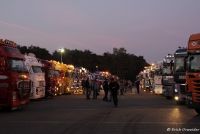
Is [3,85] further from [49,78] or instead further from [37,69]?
[49,78]

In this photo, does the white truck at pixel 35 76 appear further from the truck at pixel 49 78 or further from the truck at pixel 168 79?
the truck at pixel 168 79

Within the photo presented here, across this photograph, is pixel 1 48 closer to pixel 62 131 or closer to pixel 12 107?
pixel 12 107

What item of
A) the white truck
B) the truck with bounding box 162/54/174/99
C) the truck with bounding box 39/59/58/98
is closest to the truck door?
the white truck

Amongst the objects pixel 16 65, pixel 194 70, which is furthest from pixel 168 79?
pixel 194 70

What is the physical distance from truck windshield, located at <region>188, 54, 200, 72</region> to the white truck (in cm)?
1606

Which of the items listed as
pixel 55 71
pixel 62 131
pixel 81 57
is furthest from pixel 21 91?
pixel 81 57

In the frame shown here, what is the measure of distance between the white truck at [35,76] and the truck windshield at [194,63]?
16.1m

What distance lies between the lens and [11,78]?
2612 centimetres

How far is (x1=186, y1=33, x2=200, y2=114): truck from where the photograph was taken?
23625mm

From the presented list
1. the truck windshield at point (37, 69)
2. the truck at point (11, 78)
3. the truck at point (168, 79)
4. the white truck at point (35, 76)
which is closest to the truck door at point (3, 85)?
the truck at point (11, 78)

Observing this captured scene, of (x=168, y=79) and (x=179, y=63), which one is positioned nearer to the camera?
(x=179, y=63)

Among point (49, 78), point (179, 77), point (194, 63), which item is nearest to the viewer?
point (194, 63)

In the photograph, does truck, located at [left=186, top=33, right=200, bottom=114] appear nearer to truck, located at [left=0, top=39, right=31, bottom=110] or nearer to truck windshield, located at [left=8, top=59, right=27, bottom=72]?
truck, located at [left=0, top=39, right=31, bottom=110]

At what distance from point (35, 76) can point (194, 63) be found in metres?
17.4
